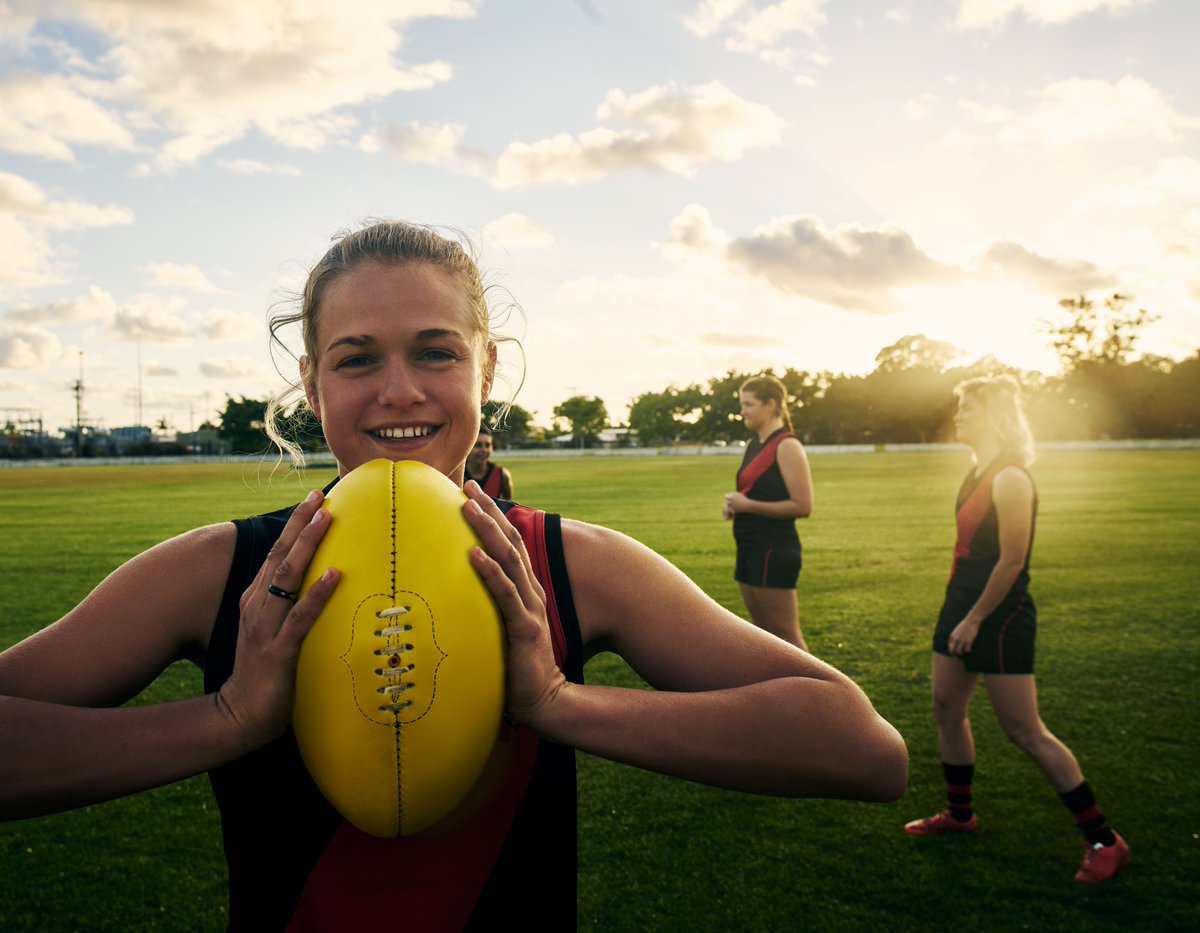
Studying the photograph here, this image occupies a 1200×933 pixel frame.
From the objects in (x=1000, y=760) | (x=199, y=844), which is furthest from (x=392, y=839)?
(x=1000, y=760)

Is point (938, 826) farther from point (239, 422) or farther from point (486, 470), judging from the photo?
point (239, 422)

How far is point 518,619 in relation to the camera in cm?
131

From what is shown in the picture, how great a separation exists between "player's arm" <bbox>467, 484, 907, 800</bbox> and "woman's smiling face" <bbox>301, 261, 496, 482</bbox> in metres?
0.31

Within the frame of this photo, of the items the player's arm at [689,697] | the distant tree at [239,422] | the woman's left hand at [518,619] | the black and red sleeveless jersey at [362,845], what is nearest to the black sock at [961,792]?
the player's arm at [689,697]

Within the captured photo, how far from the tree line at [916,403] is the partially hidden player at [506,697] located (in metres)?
55.2

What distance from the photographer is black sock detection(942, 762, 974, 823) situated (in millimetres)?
4906

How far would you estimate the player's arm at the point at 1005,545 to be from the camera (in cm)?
489

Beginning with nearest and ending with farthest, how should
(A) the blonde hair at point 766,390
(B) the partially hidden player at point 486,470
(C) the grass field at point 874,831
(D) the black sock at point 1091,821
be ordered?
1. (C) the grass field at point 874,831
2. (D) the black sock at point 1091,821
3. (A) the blonde hair at point 766,390
4. (B) the partially hidden player at point 486,470

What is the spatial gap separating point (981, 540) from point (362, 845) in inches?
185

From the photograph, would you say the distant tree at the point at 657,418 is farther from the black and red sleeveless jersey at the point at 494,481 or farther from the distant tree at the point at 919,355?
the black and red sleeveless jersey at the point at 494,481

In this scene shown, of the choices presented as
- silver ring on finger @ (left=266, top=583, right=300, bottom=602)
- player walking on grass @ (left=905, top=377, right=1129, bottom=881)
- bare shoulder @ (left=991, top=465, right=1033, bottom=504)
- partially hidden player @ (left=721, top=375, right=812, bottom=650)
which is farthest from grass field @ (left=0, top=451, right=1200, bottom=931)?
bare shoulder @ (left=991, top=465, right=1033, bottom=504)

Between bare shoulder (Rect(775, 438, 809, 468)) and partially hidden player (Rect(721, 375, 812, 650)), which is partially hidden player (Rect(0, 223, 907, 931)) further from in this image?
bare shoulder (Rect(775, 438, 809, 468))

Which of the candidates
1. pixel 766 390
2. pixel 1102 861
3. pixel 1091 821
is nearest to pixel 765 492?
pixel 766 390

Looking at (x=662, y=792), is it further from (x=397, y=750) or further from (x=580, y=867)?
(x=397, y=750)
